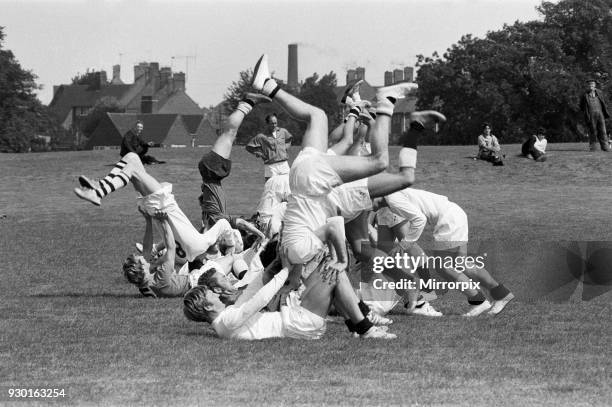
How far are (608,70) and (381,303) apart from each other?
71.5 m

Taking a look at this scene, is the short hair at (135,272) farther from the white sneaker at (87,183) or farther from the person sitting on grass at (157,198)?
the white sneaker at (87,183)

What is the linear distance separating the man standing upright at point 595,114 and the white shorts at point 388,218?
26268 millimetres

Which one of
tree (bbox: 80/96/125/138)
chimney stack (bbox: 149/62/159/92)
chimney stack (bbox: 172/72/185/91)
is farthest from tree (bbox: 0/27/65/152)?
chimney stack (bbox: 149/62/159/92)

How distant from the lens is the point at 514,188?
1405 inches

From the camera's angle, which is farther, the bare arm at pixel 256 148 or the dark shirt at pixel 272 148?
the bare arm at pixel 256 148

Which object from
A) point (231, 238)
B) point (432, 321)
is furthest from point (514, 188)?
point (432, 321)

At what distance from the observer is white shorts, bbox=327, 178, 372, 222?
13000 millimetres

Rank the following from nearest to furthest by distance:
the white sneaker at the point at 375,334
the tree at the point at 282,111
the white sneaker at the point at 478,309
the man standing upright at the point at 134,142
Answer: the white sneaker at the point at 375,334
the white sneaker at the point at 478,309
the man standing upright at the point at 134,142
the tree at the point at 282,111

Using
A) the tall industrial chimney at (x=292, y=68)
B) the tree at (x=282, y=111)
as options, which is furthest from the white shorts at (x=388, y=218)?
the tall industrial chimney at (x=292, y=68)

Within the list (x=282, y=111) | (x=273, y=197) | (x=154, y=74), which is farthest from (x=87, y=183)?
(x=154, y=74)

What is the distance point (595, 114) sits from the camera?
3972cm

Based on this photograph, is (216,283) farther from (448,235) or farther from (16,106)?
(16,106)

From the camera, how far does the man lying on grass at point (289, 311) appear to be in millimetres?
12055

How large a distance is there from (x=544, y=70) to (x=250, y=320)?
7299 centimetres
